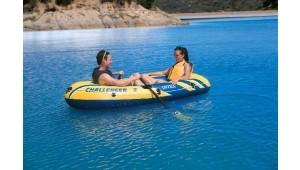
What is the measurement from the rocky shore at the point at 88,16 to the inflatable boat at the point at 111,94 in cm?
2669

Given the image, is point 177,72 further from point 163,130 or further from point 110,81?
point 163,130

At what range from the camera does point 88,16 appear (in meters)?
35.0

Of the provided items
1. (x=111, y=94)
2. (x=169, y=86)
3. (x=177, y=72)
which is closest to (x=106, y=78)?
(x=111, y=94)

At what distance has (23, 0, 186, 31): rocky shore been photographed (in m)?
33.8

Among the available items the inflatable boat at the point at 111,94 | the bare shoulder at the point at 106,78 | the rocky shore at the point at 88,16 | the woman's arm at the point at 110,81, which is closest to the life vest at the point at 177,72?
the inflatable boat at the point at 111,94

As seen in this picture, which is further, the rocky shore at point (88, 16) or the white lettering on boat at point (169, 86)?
the rocky shore at point (88, 16)

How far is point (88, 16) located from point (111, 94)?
2825 centimetres

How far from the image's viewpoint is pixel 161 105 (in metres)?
8.05

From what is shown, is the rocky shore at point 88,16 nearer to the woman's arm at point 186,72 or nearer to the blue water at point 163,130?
the blue water at point 163,130

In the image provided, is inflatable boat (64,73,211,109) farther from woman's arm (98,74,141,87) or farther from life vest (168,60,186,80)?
life vest (168,60,186,80)

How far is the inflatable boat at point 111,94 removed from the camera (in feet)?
25.1
